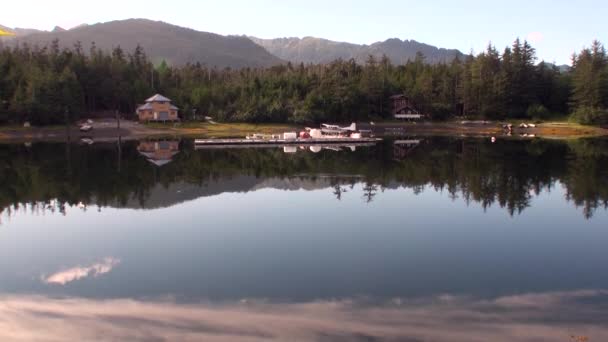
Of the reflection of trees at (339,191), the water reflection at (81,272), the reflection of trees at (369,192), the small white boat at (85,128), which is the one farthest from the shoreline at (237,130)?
the water reflection at (81,272)

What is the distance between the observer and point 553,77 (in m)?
108

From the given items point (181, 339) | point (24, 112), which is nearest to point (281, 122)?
point (24, 112)

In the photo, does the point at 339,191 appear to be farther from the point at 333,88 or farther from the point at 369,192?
the point at 333,88

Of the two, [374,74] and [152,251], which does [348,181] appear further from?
[374,74]

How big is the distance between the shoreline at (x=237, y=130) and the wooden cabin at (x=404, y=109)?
12.3 feet

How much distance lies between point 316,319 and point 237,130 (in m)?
76.4

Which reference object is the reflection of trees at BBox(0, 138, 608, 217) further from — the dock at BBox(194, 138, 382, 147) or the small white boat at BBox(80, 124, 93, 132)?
the small white boat at BBox(80, 124, 93, 132)

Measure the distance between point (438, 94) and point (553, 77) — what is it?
81.8ft

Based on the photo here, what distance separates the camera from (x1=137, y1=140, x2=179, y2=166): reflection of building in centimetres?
4866

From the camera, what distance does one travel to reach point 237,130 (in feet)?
287

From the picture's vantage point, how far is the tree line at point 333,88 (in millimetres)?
92438

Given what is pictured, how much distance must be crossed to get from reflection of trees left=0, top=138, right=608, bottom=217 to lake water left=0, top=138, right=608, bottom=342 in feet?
1.15

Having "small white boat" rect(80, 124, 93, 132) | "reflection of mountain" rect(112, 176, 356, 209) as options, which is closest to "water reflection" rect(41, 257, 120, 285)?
"reflection of mountain" rect(112, 176, 356, 209)

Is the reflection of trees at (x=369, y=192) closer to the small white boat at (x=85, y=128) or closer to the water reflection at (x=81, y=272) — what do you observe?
the water reflection at (x=81, y=272)
